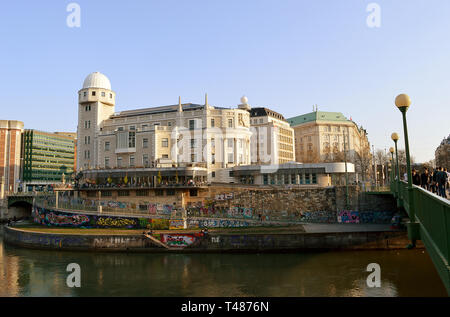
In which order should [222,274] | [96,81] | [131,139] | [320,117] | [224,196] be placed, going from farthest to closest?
[320,117]
[96,81]
[131,139]
[224,196]
[222,274]

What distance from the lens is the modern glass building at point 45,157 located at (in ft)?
497

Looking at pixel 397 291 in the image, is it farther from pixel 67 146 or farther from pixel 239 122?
pixel 67 146

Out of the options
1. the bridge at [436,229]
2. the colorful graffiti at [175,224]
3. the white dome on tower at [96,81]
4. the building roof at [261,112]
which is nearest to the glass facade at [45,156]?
the white dome on tower at [96,81]

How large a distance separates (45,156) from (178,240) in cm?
14356

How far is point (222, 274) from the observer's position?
30.1m

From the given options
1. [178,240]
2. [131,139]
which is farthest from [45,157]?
[178,240]

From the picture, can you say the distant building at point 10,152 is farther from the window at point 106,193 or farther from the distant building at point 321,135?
the distant building at point 321,135

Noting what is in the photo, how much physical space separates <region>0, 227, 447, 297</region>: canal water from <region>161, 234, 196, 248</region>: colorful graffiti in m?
1.76

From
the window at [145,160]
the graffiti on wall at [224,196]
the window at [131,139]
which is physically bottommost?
the graffiti on wall at [224,196]

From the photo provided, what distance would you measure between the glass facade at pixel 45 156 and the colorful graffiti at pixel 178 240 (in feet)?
397

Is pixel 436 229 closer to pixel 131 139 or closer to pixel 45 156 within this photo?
pixel 131 139

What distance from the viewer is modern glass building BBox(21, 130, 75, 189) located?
152 metres

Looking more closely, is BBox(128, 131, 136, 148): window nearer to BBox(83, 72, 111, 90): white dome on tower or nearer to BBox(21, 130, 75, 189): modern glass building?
BBox(83, 72, 111, 90): white dome on tower
